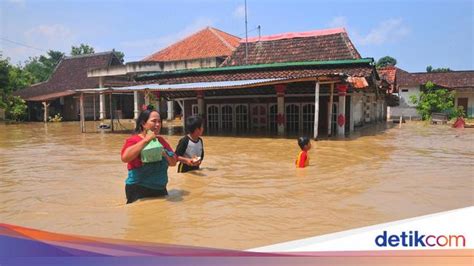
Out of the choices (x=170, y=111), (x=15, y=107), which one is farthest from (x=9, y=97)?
(x=170, y=111)

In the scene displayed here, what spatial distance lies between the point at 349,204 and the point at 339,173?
8.01 feet

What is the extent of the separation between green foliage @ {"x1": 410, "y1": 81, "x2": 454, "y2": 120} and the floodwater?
21534mm

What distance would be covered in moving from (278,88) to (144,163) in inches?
471

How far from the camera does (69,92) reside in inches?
1168

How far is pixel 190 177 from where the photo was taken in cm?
627

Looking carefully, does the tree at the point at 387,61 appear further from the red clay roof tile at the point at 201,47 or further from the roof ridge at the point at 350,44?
the roof ridge at the point at 350,44

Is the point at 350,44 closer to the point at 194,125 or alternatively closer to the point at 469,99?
the point at 194,125

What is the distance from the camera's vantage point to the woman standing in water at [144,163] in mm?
4012

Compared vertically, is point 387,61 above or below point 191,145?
above

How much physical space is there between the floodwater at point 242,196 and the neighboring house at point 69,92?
73.7 feet

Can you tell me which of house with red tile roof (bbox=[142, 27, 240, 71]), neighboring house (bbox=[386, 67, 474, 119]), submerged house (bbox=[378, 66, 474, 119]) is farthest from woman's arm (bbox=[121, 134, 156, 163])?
neighboring house (bbox=[386, 67, 474, 119])

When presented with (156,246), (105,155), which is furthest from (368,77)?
(156,246)

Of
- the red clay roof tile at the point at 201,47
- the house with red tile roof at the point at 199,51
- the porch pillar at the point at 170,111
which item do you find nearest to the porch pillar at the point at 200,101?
the house with red tile roof at the point at 199,51

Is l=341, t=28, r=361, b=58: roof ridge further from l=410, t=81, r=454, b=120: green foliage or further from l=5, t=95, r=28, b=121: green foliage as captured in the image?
l=5, t=95, r=28, b=121: green foliage
